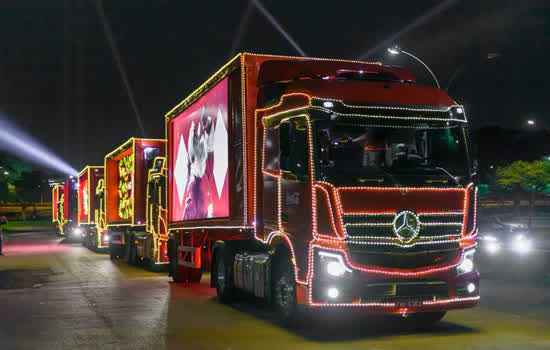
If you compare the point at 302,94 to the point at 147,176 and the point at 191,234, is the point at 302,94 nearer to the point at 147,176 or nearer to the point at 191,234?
the point at 191,234

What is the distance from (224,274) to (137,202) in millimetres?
11273

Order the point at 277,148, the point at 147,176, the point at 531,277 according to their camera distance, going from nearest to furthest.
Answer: the point at 277,148 → the point at 531,277 → the point at 147,176

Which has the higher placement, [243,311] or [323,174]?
[323,174]

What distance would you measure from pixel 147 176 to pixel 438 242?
15222 mm

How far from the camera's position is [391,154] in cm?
1065

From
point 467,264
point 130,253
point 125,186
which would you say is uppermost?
point 125,186

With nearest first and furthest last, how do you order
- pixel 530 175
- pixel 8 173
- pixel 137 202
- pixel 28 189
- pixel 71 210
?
pixel 137 202 < pixel 71 210 < pixel 530 175 < pixel 8 173 < pixel 28 189

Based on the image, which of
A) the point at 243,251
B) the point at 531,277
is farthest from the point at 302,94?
the point at 531,277

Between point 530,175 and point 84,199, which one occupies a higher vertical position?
point 530,175

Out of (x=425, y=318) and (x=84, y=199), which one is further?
(x=84, y=199)

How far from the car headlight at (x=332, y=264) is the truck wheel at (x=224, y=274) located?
12.9 feet

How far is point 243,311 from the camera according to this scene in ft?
44.2

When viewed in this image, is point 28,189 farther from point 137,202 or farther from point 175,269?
point 175,269

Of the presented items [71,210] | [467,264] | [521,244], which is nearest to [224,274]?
[467,264]
